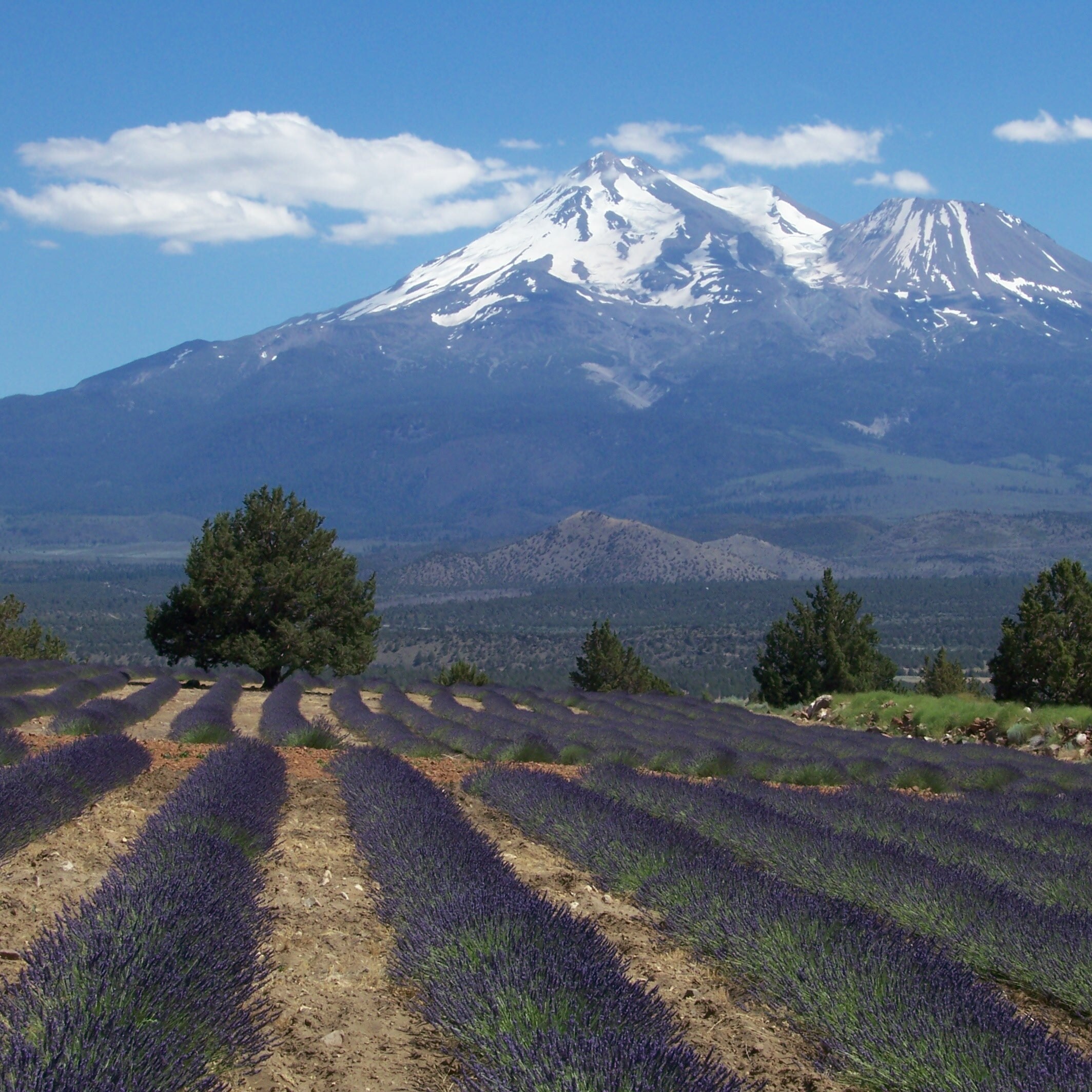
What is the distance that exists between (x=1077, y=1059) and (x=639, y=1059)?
1.73m

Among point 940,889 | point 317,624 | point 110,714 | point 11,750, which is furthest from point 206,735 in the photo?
point 317,624

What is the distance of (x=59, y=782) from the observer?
8.77m

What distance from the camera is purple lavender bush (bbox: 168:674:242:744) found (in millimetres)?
14594

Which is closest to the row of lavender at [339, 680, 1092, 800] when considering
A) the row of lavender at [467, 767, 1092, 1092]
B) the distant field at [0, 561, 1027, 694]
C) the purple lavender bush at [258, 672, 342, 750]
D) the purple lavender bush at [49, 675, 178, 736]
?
the purple lavender bush at [258, 672, 342, 750]

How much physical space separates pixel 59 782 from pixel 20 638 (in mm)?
38786

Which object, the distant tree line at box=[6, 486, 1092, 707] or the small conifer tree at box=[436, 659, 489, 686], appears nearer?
the distant tree line at box=[6, 486, 1092, 707]

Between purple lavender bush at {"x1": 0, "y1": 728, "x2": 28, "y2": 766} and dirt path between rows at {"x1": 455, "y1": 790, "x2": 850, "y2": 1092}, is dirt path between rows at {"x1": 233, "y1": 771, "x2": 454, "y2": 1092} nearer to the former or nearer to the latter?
dirt path between rows at {"x1": 455, "y1": 790, "x2": 850, "y2": 1092}

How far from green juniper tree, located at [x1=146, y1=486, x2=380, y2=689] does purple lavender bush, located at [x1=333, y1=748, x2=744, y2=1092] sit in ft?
90.9

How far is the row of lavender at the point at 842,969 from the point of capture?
14.7 feet

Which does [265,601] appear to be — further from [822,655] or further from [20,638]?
[822,655]

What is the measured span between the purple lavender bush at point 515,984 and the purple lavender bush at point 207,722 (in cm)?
746

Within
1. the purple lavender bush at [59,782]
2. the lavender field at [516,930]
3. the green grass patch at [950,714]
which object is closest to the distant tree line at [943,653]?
the green grass patch at [950,714]

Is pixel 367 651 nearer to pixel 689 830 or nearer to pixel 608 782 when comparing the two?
pixel 608 782

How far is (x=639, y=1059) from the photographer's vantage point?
409 cm
